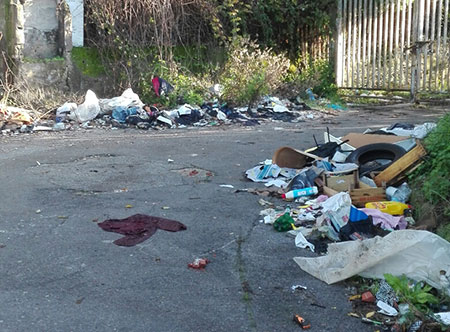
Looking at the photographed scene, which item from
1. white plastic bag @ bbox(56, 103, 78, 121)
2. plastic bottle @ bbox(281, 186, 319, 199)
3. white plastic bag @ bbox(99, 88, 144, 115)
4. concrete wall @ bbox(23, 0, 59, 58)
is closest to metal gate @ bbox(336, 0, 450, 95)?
white plastic bag @ bbox(99, 88, 144, 115)

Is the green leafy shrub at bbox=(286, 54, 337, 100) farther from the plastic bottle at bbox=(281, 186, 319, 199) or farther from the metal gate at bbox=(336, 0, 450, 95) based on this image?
the plastic bottle at bbox=(281, 186, 319, 199)

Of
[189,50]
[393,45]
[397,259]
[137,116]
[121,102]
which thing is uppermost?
[393,45]

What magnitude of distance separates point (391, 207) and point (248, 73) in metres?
8.26

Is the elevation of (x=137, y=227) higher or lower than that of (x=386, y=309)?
higher

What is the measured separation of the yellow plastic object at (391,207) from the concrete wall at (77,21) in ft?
31.5

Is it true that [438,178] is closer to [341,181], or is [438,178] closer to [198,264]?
[341,181]

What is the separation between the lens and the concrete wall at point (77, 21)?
13312mm

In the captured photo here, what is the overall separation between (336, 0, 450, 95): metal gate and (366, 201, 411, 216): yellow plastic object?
905 centimetres

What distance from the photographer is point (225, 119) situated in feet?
40.2

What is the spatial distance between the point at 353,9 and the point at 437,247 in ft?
39.2

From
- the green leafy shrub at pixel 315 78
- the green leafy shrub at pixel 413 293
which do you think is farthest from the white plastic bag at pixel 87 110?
the green leafy shrub at pixel 413 293

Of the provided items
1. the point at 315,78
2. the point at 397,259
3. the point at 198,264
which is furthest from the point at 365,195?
the point at 315,78

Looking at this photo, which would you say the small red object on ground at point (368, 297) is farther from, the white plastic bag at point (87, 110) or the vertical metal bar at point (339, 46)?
the vertical metal bar at point (339, 46)

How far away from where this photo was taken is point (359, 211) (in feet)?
16.9
